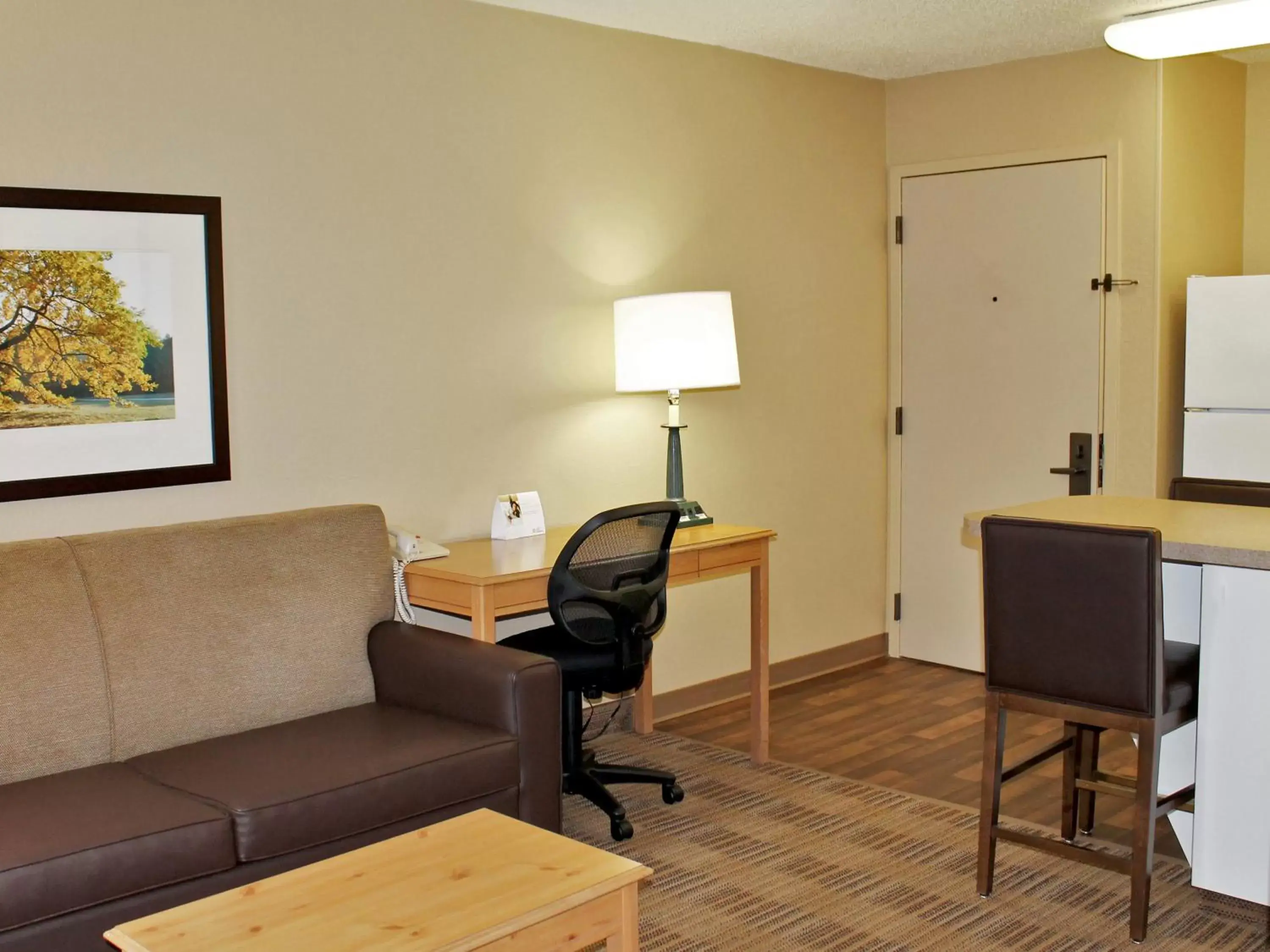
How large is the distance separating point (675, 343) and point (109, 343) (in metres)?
1.72

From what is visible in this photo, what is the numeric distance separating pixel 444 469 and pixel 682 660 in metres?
1.33

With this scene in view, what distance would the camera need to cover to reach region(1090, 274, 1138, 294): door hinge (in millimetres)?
4883

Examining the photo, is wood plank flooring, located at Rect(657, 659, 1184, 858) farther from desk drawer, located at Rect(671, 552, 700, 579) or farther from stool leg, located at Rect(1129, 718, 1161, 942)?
desk drawer, located at Rect(671, 552, 700, 579)

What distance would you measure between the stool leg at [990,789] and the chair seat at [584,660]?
1.01 metres

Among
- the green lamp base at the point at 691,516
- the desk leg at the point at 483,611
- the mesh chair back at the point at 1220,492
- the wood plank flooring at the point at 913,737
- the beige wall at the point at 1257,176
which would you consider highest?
the beige wall at the point at 1257,176

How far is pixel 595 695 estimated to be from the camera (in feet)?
12.1

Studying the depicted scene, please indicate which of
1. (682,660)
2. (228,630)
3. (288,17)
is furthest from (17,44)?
(682,660)

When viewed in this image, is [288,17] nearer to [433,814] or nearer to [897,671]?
[433,814]

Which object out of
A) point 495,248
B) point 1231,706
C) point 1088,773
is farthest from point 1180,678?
point 495,248

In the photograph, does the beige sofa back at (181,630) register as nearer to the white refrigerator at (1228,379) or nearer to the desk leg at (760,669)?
the desk leg at (760,669)

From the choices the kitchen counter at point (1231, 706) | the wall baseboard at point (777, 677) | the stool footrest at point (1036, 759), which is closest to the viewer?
the kitchen counter at point (1231, 706)

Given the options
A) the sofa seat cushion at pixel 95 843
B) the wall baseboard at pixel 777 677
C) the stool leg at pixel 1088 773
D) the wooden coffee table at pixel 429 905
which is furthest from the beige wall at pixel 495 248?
the stool leg at pixel 1088 773

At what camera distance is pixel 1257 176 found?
5414 mm

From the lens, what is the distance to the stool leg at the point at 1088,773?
3.52 m
